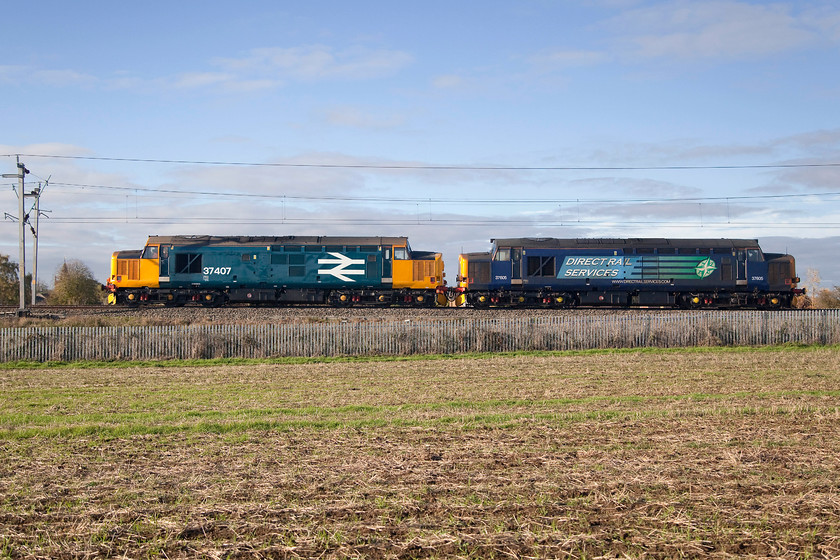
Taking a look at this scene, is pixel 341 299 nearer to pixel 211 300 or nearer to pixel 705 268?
pixel 211 300

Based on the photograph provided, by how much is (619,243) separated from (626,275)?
182 cm

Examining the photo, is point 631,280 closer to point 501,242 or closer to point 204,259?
point 501,242

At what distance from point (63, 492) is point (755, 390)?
45.7 feet

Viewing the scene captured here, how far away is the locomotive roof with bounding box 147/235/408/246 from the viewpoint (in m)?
38.8

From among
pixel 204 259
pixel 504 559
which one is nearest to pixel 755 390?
pixel 504 559

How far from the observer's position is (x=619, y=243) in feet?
126

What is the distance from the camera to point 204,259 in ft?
127

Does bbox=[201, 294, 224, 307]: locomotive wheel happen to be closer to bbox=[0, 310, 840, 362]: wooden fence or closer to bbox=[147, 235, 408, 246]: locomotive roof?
bbox=[147, 235, 408, 246]: locomotive roof

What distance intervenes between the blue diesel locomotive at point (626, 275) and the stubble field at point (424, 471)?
69.1 ft

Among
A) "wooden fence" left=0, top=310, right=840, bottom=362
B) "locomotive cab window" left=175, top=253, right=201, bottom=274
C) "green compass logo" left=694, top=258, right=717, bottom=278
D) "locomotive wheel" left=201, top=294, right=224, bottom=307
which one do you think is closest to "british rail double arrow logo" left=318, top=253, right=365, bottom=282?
"locomotive wheel" left=201, top=294, right=224, bottom=307

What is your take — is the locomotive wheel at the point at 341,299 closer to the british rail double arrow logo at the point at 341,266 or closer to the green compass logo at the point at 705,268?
the british rail double arrow logo at the point at 341,266

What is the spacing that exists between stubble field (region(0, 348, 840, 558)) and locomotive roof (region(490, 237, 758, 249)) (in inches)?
850

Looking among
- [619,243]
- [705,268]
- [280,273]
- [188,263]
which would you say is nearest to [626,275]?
[619,243]

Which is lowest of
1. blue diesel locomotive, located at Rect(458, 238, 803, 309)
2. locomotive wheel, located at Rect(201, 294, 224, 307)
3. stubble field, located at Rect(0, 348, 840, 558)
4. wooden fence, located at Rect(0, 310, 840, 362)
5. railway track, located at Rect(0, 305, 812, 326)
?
stubble field, located at Rect(0, 348, 840, 558)
